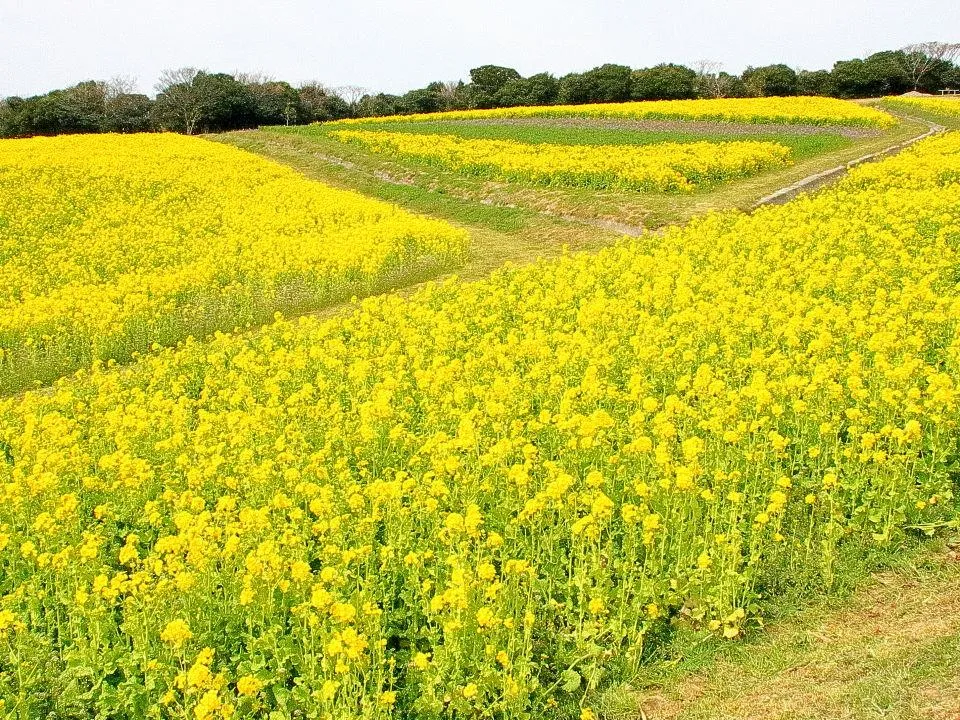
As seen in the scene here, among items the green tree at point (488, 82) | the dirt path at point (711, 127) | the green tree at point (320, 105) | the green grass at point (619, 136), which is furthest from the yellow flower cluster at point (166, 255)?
the green tree at point (488, 82)

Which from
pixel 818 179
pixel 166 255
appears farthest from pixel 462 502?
pixel 818 179

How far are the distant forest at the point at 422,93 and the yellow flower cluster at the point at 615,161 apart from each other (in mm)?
37918

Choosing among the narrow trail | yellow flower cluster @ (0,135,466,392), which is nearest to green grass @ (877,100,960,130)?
the narrow trail

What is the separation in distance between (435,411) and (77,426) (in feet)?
13.2

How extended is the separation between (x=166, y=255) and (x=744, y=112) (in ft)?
115

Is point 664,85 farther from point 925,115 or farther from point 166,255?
point 166,255

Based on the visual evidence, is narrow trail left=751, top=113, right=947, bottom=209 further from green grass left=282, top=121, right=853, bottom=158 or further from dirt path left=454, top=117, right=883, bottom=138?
dirt path left=454, top=117, right=883, bottom=138

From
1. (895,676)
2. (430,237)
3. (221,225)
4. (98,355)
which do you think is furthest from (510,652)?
(221,225)

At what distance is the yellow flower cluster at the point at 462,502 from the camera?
496 cm

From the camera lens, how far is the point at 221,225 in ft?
75.0

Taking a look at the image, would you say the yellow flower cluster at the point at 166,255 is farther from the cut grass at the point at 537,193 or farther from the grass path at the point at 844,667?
the grass path at the point at 844,667

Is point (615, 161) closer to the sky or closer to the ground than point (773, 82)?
closer to the ground

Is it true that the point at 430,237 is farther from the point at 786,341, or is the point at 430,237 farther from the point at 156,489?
the point at 156,489

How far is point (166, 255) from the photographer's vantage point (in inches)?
748
